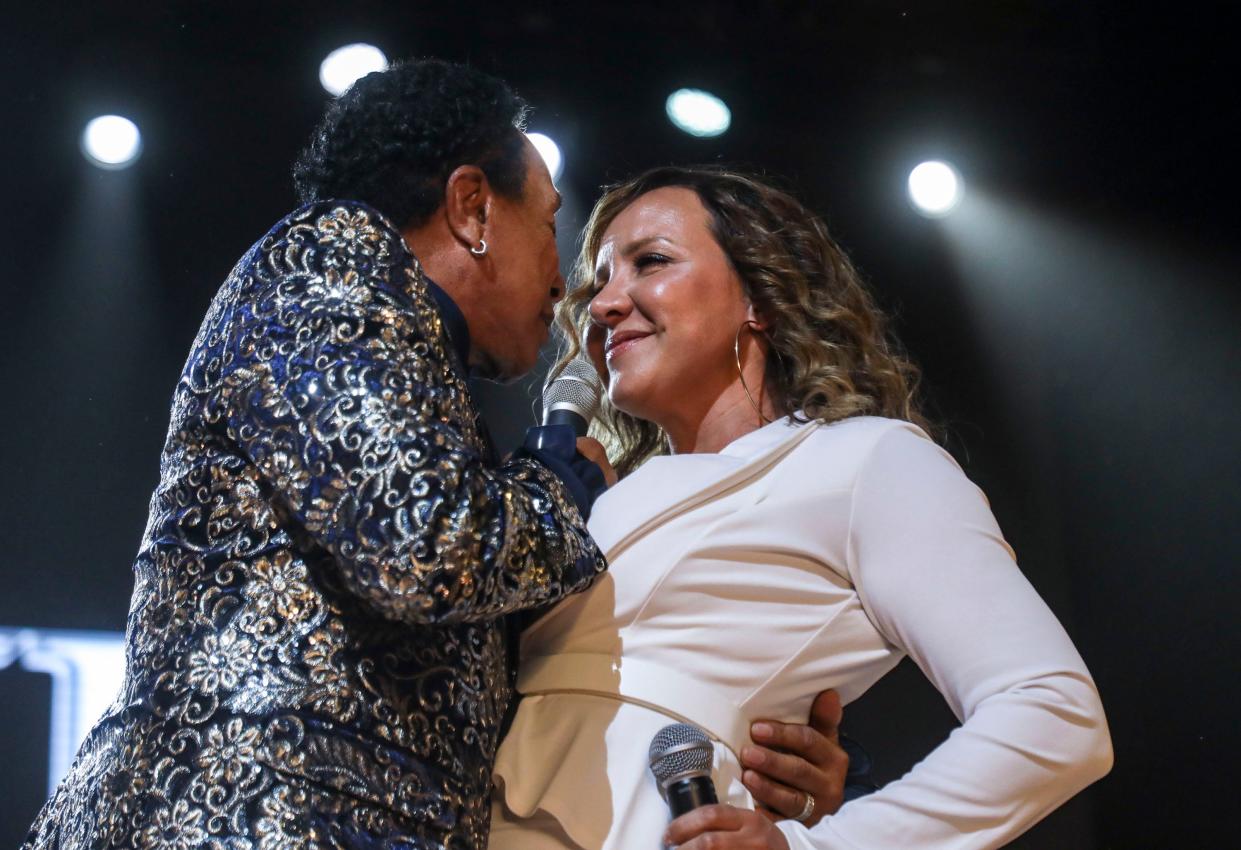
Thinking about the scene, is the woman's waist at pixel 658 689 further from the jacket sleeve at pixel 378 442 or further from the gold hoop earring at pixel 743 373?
the gold hoop earring at pixel 743 373

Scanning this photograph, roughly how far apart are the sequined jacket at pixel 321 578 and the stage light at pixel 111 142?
6.67 ft

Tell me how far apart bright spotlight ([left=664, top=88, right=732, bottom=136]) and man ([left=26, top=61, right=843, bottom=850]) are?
2260mm

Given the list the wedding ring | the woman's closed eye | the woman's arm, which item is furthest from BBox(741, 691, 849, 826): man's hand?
the woman's closed eye

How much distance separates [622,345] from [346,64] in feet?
5.36

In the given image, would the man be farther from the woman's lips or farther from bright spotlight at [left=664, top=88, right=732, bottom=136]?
bright spotlight at [left=664, top=88, right=732, bottom=136]

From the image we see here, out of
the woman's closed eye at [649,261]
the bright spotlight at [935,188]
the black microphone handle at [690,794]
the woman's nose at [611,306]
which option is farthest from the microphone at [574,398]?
the bright spotlight at [935,188]

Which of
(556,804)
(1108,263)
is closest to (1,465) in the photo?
(556,804)

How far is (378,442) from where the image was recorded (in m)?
1.23

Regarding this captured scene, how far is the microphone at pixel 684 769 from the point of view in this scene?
137cm

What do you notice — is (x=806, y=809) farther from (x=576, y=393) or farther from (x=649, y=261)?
(x=649, y=261)

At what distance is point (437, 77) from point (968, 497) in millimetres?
835

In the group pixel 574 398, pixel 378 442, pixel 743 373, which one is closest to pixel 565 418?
pixel 574 398

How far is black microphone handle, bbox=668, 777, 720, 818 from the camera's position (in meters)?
1.36

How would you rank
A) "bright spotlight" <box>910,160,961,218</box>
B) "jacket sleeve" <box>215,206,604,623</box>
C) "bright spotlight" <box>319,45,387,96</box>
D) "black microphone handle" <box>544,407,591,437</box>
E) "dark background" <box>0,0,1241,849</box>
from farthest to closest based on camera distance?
1. "bright spotlight" <box>910,160,961,218</box>
2. "bright spotlight" <box>319,45,387,96</box>
3. "dark background" <box>0,0,1241,849</box>
4. "black microphone handle" <box>544,407,591,437</box>
5. "jacket sleeve" <box>215,206,604,623</box>
